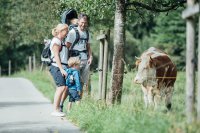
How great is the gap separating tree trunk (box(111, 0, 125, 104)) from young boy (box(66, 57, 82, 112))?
77cm

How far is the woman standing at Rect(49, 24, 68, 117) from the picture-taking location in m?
14.0

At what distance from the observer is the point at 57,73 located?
14.1 meters

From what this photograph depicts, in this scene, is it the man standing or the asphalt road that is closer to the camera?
the asphalt road

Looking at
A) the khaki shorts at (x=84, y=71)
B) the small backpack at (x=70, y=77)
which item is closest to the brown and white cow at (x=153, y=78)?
the khaki shorts at (x=84, y=71)

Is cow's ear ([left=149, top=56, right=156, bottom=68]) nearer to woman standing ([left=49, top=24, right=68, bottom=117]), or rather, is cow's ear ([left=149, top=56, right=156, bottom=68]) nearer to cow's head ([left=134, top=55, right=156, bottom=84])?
cow's head ([left=134, top=55, right=156, bottom=84])

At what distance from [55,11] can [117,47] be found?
28.1 feet

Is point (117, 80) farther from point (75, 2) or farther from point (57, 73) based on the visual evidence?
point (75, 2)

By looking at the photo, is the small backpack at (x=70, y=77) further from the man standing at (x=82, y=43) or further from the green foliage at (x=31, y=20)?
the green foliage at (x=31, y=20)

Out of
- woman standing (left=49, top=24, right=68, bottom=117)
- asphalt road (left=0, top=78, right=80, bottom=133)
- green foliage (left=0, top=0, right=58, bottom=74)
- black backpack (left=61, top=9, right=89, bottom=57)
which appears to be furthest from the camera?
green foliage (left=0, top=0, right=58, bottom=74)

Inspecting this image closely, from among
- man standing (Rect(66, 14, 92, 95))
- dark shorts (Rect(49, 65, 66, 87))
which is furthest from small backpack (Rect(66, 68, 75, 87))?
man standing (Rect(66, 14, 92, 95))

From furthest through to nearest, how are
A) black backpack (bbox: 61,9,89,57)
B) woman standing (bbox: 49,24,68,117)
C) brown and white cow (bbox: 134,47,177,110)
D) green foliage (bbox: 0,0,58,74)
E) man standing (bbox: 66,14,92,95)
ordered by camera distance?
1. green foliage (bbox: 0,0,58,74)
2. black backpack (bbox: 61,9,89,57)
3. man standing (bbox: 66,14,92,95)
4. brown and white cow (bbox: 134,47,177,110)
5. woman standing (bbox: 49,24,68,117)

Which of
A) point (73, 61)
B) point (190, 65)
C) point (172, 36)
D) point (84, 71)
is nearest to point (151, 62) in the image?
point (84, 71)

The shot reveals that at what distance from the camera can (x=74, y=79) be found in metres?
14.6

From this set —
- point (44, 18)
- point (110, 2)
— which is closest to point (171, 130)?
point (110, 2)
